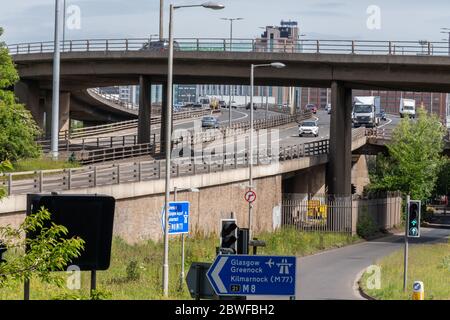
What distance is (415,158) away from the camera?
82375 millimetres

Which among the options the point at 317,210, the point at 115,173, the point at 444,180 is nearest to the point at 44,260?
the point at 115,173

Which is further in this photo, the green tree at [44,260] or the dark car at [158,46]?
the dark car at [158,46]

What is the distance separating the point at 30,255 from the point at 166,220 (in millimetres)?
17630

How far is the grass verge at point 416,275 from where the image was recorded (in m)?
35.5

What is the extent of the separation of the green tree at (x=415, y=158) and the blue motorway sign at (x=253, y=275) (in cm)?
6668

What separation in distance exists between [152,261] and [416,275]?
32.5 ft

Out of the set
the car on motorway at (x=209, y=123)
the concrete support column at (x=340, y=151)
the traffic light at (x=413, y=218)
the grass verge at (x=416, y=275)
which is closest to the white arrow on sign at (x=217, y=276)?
the grass verge at (x=416, y=275)

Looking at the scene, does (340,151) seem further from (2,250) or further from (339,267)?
(2,250)

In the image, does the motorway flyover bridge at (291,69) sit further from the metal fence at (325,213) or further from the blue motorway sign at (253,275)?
the blue motorway sign at (253,275)

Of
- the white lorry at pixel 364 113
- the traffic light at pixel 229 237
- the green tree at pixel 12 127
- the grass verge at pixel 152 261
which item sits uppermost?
the white lorry at pixel 364 113

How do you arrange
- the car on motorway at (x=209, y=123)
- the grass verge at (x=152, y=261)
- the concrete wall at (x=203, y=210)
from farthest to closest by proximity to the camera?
1. the car on motorway at (x=209, y=123)
2. the concrete wall at (x=203, y=210)
3. the grass verge at (x=152, y=261)

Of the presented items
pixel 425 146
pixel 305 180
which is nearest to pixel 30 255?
pixel 305 180

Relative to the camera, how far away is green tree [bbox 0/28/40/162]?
51969 millimetres

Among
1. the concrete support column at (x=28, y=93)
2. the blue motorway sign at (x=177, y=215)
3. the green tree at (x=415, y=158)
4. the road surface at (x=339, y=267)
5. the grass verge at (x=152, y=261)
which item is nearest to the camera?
the grass verge at (x=152, y=261)
